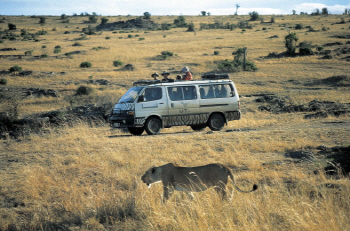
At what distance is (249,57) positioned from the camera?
39.2m

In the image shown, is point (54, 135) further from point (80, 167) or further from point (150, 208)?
point (150, 208)

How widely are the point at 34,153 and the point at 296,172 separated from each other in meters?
6.97

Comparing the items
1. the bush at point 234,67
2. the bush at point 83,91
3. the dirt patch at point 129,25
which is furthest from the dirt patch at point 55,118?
the dirt patch at point 129,25

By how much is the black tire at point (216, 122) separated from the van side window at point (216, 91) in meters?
0.78

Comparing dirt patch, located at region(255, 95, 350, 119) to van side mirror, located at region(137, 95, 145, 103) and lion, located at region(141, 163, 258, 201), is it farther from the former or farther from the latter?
lion, located at region(141, 163, 258, 201)

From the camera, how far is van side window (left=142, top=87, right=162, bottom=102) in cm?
1221

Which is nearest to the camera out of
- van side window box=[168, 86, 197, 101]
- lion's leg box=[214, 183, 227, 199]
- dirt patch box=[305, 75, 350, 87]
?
lion's leg box=[214, 183, 227, 199]

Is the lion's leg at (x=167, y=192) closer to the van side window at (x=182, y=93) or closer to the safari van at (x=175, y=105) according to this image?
the safari van at (x=175, y=105)

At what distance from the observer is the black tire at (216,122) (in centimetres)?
1308

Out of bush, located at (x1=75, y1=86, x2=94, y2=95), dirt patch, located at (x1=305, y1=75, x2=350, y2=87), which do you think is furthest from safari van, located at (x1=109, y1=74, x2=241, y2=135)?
dirt patch, located at (x1=305, y1=75, x2=350, y2=87)

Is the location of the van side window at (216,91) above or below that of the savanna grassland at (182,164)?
above

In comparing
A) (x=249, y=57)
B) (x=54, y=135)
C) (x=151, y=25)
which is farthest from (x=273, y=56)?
(x=151, y=25)

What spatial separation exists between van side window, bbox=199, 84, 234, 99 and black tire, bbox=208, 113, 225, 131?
0.78 metres

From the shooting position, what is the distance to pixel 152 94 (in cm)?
1230
